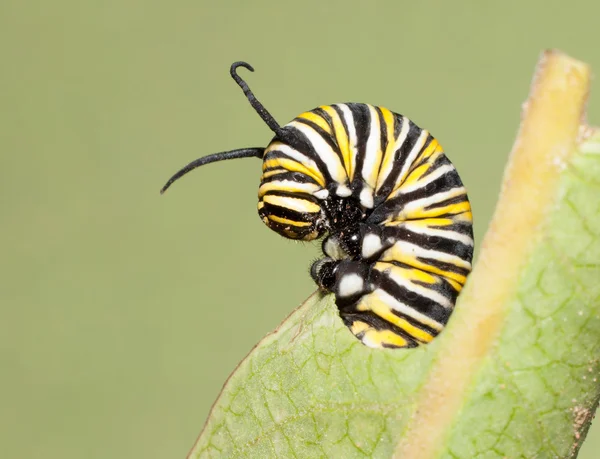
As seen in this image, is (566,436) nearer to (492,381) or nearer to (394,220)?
(492,381)

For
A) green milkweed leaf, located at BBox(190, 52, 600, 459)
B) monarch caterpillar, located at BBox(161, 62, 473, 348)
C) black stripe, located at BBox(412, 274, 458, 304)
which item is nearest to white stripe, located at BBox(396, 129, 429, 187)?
monarch caterpillar, located at BBox(161, 62, 473, 348)

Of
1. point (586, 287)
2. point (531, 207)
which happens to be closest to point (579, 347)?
point (586, 287)

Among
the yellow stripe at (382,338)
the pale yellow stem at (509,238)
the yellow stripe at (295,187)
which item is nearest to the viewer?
the pale yellow stem at (509,238)

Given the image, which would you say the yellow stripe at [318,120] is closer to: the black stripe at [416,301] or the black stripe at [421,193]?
the black stripe at [421,193]

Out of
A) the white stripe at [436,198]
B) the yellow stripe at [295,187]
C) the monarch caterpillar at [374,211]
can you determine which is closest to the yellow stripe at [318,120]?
the monarch caterpillar at [374,211]

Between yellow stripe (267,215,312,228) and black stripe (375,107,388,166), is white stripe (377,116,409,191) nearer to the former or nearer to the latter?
black stripe (375,107,388,166)

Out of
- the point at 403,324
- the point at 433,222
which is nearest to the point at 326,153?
the point at 433,222

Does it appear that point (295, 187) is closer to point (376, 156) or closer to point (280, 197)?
Answer: point (280, 197)
